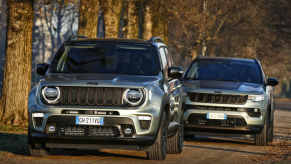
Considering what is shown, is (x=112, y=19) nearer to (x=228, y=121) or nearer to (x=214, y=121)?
(x=214, y=121)

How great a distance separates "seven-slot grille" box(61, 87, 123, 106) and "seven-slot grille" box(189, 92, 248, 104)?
14.7ft

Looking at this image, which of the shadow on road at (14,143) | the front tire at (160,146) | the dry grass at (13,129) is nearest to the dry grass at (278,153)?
the front tire at (160,146)

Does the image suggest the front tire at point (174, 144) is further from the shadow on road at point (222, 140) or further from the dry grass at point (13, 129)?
the dry grass at point (13, 129)

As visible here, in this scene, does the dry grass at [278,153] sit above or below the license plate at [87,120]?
below

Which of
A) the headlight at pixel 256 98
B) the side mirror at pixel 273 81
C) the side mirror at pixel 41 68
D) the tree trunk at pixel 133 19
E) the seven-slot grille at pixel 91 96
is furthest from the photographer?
the tree trunk at pixel 133 19

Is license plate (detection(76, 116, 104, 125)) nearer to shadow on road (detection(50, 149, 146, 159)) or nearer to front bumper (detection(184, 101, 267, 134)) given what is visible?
shadow on road (detection(50, 149, 146, 159))

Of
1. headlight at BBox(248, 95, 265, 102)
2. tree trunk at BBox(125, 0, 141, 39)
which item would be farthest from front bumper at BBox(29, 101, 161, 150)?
tree trunk at BBox(125, 0, 141, 39)

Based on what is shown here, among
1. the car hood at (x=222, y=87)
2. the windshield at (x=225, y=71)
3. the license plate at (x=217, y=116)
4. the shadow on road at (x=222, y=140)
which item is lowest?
the shadow on road at (x=222, y=140)

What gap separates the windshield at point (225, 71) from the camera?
1444 centimetres

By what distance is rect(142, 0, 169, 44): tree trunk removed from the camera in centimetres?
2538

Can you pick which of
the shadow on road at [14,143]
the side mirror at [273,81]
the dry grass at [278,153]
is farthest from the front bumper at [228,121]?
the shadow on road at [14,143]

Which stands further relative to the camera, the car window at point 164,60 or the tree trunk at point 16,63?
the tree trunk at point 16,63

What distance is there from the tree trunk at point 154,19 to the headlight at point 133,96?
16.4 m

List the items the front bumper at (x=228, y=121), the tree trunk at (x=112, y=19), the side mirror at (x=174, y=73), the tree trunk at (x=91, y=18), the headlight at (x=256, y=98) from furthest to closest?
the tree trunk at (x=112, y=19) → the tree trunk at (x=91, y=18) → the headlight at (x=256, y=98) → the front bumper at (x=228, y=121) → the side mirror at (x=174, y=73)
